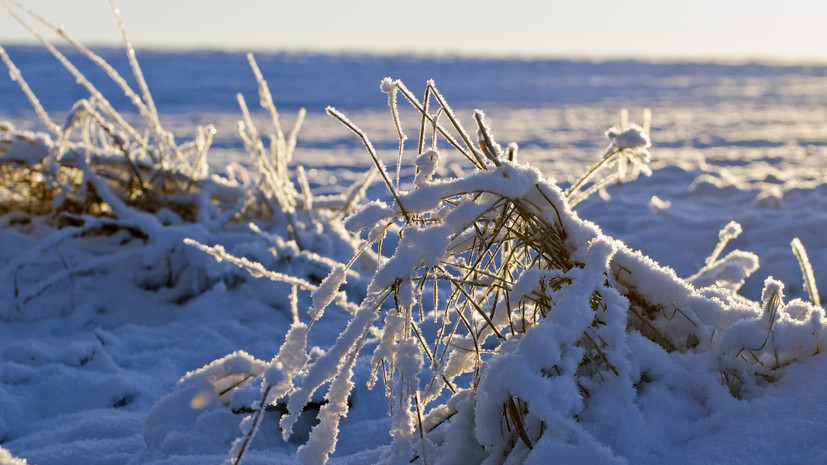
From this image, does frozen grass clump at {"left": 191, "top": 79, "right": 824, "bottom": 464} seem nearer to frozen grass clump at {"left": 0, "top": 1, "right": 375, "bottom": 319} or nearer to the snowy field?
the snowy field

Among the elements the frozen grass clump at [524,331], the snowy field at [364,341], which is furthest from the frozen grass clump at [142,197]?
the frozen grass clump at [524,331]

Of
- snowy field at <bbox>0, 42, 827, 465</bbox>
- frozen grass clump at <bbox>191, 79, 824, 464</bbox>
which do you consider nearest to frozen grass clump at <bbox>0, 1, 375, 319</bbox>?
snowy field at <bbox>0, 42, 827, 465</bbox>

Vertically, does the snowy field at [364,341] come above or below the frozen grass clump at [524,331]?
below

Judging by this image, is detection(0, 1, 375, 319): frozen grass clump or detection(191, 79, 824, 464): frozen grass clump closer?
detection(191, 79, 824, 464): frozen grass clump

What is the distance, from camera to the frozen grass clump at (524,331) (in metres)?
0.98

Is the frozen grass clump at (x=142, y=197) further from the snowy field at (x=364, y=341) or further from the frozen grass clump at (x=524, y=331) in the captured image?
the frozen grass clump at (x=524, y=331)

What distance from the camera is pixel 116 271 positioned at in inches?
109

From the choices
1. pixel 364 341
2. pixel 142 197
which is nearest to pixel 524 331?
pixel 364 341

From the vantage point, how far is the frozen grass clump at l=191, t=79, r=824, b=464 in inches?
38.6

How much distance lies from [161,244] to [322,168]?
11.5 ft

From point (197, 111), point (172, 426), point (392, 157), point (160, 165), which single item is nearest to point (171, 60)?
point (197, 111)

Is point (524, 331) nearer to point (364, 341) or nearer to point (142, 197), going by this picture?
point (364, 341)

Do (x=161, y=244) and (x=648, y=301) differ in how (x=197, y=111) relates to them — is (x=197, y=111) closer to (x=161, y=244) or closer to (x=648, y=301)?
(x=161, y=244)

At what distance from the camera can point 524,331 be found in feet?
3.75
